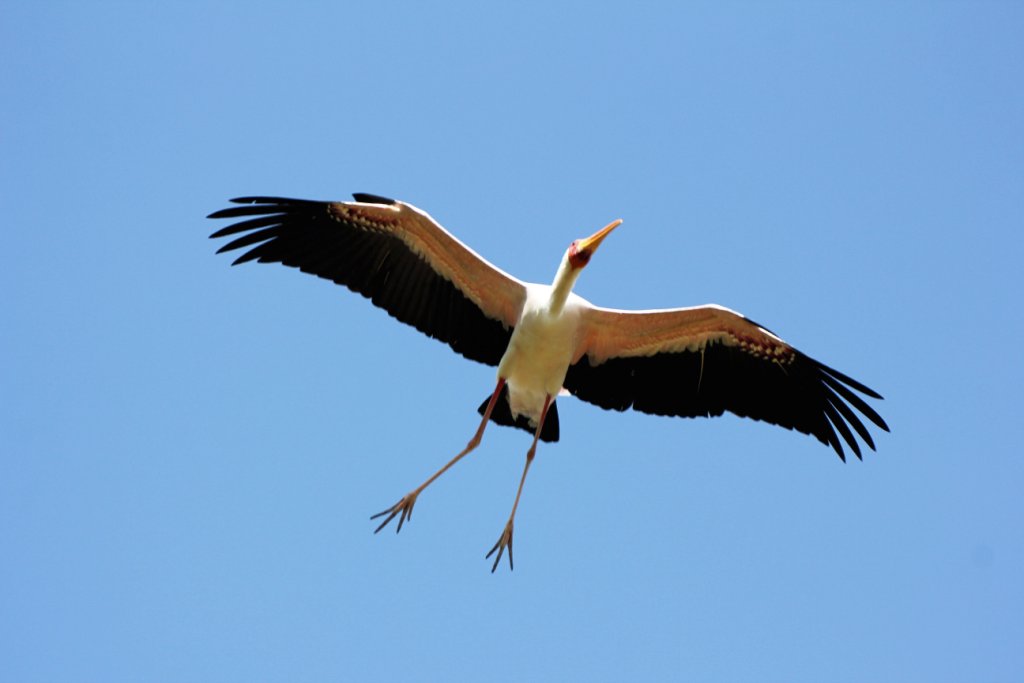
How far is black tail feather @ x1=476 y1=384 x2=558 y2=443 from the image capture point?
14.7 metres

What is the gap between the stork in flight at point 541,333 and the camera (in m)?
14.0

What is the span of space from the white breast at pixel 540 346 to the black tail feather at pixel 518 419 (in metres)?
0.37

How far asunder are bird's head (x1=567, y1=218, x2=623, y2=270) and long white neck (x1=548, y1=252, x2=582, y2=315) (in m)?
0.08

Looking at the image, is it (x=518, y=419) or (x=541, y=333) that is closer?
(x=541, y=333)

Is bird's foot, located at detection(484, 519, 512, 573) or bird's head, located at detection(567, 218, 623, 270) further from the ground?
bird's head, located at detection(567, 218, 623, 270)

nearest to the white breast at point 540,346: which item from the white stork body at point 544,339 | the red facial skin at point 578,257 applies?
the white stork body at point 544,339

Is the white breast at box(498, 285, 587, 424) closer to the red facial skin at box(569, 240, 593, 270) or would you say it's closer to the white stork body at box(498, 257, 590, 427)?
the white stork body at box(498, 257, 590, 427)

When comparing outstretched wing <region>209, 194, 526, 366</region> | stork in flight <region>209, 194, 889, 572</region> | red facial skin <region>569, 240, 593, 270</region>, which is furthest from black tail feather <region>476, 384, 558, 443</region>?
red facial skin <region>569, 240, 593, 270</region>

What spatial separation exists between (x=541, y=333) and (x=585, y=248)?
97 cm

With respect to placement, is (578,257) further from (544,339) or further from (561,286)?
(544,339)

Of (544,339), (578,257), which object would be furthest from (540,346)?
(578,257)

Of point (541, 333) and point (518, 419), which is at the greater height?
point (541, 333)

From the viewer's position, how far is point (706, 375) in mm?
14586

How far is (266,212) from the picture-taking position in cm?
1395
